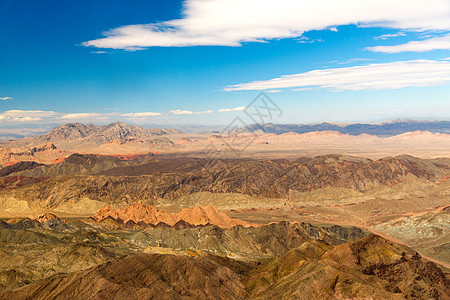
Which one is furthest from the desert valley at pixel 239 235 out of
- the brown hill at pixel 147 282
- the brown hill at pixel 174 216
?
the brown hill at pixel 174 216

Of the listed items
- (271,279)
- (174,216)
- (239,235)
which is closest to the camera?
(271,279)

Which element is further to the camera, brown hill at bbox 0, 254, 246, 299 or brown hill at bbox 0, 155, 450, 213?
brown hill at bbox 0, 155, 450, 213

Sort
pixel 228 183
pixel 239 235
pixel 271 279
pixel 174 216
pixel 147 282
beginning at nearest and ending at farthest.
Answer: pixel 147 282, pixel 271 279, pixel 239 235, pixel 174 216, pixel 228 183

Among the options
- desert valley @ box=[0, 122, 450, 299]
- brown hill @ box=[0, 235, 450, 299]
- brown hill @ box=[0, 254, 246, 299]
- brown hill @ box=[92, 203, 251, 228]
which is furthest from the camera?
brown hill @ box=[92, 203, 251, 228]

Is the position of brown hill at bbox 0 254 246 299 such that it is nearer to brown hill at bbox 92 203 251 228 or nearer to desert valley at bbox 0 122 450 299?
desert valley at bbox 0 122 450 299

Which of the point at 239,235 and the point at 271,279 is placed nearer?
the point at 271,279

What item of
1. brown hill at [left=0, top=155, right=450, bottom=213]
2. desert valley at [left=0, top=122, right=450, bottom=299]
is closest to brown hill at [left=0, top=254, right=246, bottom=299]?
desert valley at [left=0, top=122, right=450, bottom=299]

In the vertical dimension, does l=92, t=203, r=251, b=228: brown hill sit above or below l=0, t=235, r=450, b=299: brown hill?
below

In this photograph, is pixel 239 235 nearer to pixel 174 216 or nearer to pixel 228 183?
pixel 174 216

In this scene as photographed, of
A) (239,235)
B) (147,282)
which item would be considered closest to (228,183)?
(239,235)
